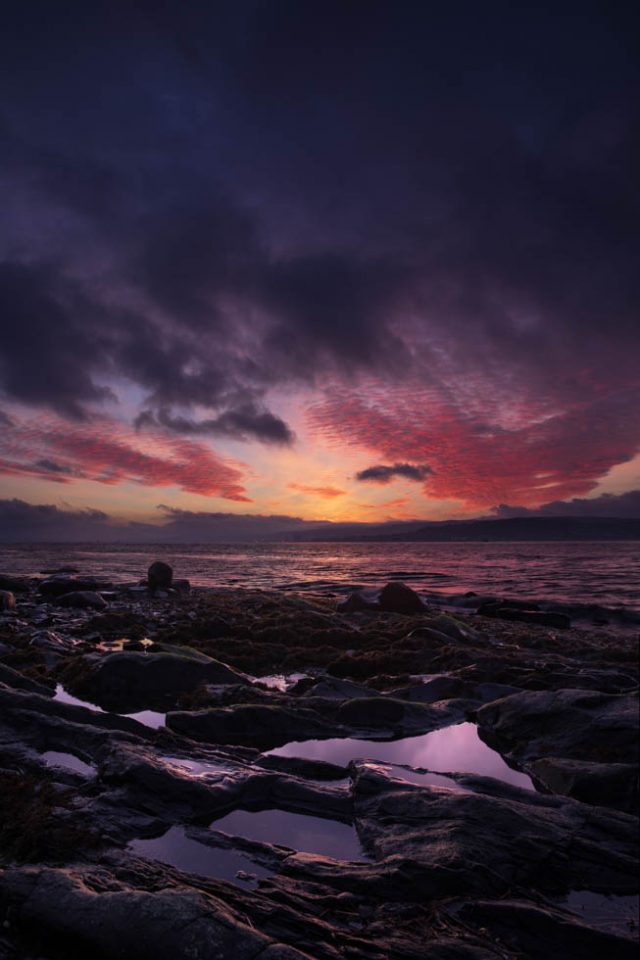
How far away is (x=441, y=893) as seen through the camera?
4035mm

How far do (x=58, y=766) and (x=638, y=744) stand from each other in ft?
22.9

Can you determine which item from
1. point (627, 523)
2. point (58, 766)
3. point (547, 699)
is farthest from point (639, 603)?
point (627, 523)

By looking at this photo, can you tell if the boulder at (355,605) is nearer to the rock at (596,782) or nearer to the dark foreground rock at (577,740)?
the dark foreground rock at (577,740)

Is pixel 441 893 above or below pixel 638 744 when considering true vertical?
below

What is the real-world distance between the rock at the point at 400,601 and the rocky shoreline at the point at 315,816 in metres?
13.3

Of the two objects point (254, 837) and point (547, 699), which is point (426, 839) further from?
point (547, 699)

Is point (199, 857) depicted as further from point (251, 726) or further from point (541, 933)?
point (251, 726)

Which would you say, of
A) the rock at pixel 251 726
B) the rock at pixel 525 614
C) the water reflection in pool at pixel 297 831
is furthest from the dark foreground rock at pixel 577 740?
the rock at pixel 525 614

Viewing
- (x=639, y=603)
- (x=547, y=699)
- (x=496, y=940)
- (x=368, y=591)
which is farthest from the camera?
(x=368, y=591)

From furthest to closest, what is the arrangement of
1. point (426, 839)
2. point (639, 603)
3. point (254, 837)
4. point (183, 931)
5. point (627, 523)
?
1. point (627, 523)
2. point (639, 603)
3. point (254, 837)
4. point (426, 839)
5. point (183, 931)

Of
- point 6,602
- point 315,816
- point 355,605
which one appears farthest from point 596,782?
point 6,602

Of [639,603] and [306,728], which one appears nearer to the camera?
[306,728]

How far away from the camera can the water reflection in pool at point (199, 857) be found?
4380 millimetres

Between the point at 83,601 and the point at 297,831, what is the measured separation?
2391 centimetres
